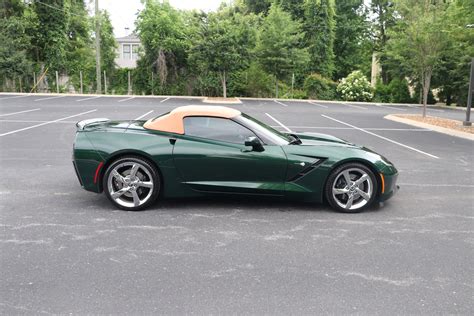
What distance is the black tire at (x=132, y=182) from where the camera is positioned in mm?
5133

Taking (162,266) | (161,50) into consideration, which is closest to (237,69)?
(161,50)

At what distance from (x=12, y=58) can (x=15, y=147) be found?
26489mm

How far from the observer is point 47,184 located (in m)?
6.32

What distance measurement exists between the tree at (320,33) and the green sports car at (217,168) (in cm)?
3593

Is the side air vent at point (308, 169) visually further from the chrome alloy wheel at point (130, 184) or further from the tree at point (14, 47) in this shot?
the tree at point (14, 47)

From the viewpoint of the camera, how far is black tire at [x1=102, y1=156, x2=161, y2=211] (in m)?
5.13

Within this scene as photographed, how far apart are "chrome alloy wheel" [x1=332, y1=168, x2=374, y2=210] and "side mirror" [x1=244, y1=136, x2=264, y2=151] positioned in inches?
39.7

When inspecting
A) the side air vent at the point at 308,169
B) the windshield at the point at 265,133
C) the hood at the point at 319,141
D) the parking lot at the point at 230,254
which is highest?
the windshield at the point at 265,133

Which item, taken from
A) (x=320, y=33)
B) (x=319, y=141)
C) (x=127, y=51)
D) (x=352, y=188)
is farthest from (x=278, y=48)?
(x=127, y=51)

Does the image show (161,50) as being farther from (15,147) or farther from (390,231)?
(390,231)

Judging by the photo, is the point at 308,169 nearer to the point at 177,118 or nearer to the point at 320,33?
the point at 177,118

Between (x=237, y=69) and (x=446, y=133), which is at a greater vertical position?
(x=237, y=69)

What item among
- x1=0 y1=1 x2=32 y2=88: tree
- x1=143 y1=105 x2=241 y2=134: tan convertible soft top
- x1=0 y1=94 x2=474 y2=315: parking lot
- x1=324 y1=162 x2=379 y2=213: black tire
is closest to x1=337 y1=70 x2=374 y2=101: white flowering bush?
x1=0 y1=1 x2=32 y2=88: tree

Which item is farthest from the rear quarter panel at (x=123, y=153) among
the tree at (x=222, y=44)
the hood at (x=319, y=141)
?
the tree at (x=222, y=44)
